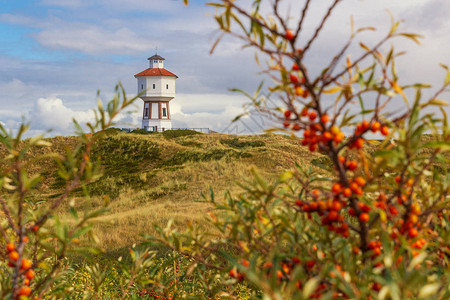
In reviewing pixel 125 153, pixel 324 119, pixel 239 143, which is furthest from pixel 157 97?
pixel 324 119

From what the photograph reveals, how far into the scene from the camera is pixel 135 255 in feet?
10.4

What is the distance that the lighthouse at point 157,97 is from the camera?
6119cm

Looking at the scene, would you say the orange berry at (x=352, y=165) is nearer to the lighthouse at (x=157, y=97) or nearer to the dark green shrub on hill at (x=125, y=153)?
the dark green shrub on hill at (x=125, y=153)

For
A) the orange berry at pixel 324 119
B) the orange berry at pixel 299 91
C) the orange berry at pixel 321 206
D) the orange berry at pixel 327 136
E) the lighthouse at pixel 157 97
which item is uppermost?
the lighthouse at pixel 157 97

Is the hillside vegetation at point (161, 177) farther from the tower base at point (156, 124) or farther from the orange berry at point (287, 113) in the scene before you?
the tower base at point (156, 124)

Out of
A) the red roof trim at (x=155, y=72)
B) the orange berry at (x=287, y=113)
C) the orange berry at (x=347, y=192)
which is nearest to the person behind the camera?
the orange berry at (x=347, y=192)

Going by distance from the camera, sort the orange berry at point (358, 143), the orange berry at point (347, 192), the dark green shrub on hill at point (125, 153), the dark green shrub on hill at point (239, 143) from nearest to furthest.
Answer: the orange berry at point (347, 192)
the orange berry at point (358, 143)
the dark green shrub on hill at point (125, 153)
the dark green shrub on hill at point (239, 143)

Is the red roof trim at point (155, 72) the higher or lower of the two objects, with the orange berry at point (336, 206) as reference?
higher

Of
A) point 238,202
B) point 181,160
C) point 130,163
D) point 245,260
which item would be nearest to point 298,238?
point 245,260

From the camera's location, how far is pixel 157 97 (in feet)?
201

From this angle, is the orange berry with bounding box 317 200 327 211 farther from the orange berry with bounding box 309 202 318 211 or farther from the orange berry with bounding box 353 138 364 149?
the orange berry with bounding box 353 138 364 149

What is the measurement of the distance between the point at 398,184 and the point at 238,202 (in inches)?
36.2

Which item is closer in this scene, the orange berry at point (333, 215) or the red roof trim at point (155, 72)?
the orange berry at point (333, 215)

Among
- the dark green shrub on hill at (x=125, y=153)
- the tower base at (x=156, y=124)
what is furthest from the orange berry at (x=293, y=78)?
the tower base at (x=156, y=124)
